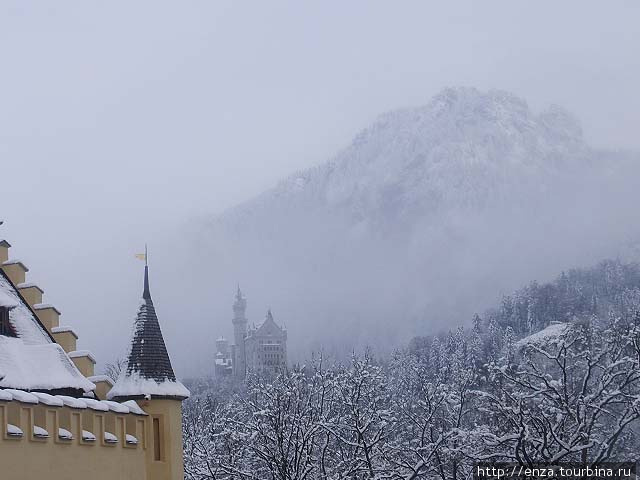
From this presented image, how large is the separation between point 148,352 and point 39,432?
6.40 m

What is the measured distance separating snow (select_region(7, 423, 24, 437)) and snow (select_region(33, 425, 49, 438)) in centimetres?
60

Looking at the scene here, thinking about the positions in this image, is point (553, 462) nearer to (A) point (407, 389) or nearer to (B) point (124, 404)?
(B) point (124, 404)

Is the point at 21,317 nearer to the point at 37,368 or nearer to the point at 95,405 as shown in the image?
the point at 37,368

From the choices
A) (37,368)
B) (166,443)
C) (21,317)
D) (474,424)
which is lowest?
(474,424)

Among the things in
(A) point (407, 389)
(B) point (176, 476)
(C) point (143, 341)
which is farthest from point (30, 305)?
(A) point (407, 389)

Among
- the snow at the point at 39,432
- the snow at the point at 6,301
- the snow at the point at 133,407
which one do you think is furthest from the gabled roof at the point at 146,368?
the snow at the point at 39,432

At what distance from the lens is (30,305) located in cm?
2977

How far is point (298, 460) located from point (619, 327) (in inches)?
535

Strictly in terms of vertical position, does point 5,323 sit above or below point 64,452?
above

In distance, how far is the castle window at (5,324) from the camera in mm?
27266

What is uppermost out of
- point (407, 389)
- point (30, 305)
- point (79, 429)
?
point (30, 305)

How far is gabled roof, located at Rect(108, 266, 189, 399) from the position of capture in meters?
28.3

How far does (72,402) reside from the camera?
2397 centimetres

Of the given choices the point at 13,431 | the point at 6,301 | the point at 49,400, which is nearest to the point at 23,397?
the point at 13,431
